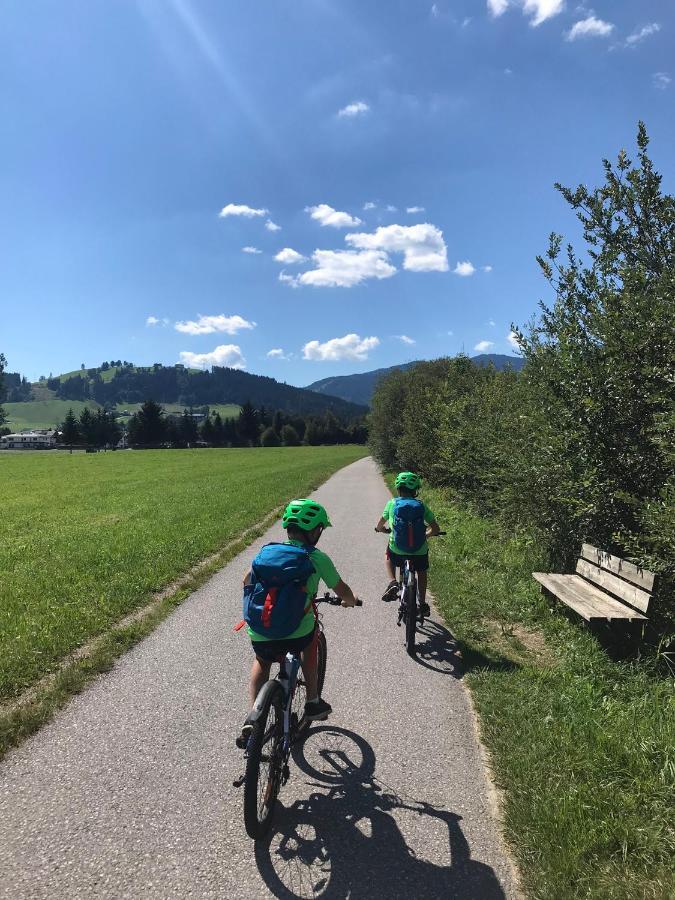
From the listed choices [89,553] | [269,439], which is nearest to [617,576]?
[89,553]

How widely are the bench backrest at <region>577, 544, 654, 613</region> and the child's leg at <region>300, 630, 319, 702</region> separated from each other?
11.7 feet

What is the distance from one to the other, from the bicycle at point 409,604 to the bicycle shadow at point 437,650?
5.8 inches

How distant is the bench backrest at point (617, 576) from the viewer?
5.19 meters

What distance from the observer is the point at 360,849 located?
298 centimetres

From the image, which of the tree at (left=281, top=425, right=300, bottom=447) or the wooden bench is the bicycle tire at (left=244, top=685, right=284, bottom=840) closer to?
the wooden bench

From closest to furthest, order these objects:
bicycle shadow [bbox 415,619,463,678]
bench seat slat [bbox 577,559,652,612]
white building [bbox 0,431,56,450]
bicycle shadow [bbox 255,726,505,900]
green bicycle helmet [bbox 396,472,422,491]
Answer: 1. bicycle shadow [bbox 255,726,505,900]
2. bench seat slat [bbox 577,559,652,612]
3. bicycle shadow [bbox 415,619,463,678]
4. green bicycle helmet [bbox 396,472,422,491]
5. white building [bbox 0,431,56,450]

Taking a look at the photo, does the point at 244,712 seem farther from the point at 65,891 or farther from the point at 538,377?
the point at 538,377

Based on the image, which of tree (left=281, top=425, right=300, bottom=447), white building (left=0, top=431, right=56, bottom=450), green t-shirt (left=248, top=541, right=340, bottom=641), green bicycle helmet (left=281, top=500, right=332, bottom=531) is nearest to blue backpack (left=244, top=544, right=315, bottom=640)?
green t-shirt (left=248, top=541, right=340, bottom=641)

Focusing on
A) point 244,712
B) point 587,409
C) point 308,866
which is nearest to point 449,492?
point 587,409

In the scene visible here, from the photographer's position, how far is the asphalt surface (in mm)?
2742

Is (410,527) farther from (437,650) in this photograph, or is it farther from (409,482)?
(437,650)

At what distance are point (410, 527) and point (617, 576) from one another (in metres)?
2.48

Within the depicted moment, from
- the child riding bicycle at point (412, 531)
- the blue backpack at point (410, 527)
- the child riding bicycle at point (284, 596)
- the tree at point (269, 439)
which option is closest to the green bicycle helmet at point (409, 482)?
the child riding bicycle at point (412, 531)

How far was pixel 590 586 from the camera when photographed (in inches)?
253
